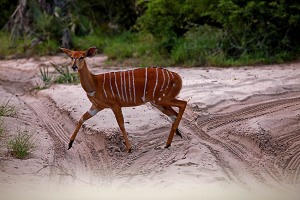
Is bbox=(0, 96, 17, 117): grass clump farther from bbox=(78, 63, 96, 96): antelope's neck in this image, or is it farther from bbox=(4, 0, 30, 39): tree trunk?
bbox=(4, 0, 30, 39): tree trunk

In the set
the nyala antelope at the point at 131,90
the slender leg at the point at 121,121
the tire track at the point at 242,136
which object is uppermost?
the nyala antelope at the point at 131,90

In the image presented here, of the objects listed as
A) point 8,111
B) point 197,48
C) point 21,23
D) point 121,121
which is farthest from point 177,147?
point 21,23

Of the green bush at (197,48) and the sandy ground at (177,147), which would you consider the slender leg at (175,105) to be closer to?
the sandy ground at (177,147)

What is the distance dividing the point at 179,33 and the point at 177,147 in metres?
7.70

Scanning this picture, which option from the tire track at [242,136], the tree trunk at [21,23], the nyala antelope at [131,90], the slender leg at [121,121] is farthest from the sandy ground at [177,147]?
the tree trunk at [21,23]

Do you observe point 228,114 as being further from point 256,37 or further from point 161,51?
point 161,51

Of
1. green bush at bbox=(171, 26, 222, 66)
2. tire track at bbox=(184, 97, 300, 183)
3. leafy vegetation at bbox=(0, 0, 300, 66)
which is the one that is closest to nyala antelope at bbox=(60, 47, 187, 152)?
tire track at bbox=(184, 97, 300, 183)

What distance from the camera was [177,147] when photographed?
332 inches

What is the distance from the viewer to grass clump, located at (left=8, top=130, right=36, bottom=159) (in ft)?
26.0

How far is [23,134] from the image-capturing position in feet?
29.2

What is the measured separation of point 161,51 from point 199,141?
23.1 feet

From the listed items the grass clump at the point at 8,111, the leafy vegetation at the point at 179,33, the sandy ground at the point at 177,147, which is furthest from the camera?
the leafy vegetation at the point at 179,33

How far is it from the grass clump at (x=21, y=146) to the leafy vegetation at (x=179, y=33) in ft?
20.3

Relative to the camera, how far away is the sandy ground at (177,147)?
22.9ft
